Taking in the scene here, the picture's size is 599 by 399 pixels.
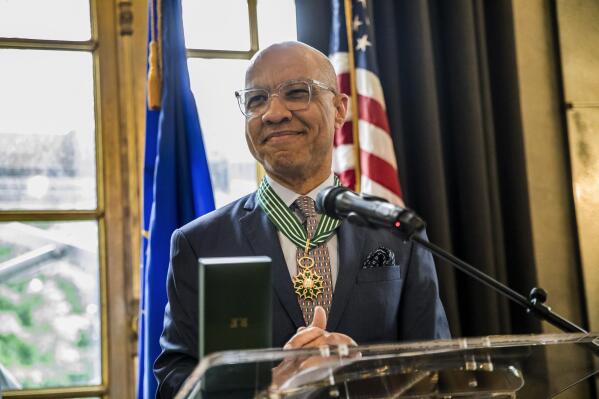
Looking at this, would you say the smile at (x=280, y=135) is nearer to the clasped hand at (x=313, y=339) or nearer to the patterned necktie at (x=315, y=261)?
the patterned necktie at (x=315, y=261)

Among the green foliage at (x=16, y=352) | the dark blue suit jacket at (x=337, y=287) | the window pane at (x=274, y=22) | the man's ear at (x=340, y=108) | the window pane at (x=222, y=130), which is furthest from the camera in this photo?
the window pane at (x=274, y=22)

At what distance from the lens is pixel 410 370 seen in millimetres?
1027

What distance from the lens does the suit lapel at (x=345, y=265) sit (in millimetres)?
1831

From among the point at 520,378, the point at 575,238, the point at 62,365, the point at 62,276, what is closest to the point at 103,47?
the point at 62,276

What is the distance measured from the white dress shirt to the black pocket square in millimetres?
76

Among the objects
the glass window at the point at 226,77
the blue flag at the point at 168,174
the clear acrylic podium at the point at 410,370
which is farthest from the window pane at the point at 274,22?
the clear acrylic podium at the point at 410,370

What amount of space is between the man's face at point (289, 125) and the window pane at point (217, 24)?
3.68 feet

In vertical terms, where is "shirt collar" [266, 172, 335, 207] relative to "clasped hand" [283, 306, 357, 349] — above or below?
above

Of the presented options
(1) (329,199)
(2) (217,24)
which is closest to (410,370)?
(1) (329,199)

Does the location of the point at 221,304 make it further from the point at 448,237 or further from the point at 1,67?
the point at 1,67

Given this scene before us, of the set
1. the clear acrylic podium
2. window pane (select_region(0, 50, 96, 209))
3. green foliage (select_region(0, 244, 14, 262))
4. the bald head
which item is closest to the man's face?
the bald head

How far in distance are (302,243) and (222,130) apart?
119 centimetres

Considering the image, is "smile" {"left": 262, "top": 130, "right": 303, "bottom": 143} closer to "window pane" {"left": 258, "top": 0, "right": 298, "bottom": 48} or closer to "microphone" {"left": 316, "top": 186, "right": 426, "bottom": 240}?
"microphone" {"left": 316, "top": 186, "right": 426, "bottom": 240}

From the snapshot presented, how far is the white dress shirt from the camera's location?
75.8 inches
